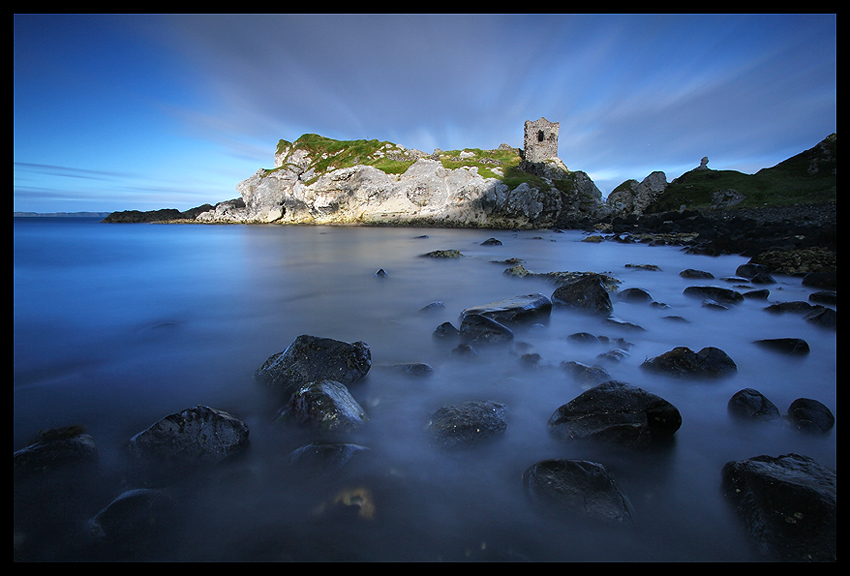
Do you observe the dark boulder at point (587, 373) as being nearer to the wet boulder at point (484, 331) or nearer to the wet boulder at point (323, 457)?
the wet boulder at point (484, 331)

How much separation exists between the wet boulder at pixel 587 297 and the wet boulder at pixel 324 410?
453 centimetres

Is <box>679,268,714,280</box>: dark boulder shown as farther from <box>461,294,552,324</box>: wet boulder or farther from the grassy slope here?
the grassy slope

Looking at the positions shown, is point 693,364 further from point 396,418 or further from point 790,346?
point 396,418

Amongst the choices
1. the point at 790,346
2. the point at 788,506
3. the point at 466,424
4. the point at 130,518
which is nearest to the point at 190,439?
the point at 130,518

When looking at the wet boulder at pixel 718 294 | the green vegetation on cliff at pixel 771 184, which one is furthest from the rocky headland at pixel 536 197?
the wet boulder at pixel 718 294

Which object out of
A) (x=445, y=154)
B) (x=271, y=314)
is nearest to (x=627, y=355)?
(x=271, y=314)

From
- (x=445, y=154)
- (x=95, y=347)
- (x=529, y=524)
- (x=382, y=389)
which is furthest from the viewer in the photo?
(x=445, y=154)

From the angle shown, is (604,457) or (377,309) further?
(377,309)

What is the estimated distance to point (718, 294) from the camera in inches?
270

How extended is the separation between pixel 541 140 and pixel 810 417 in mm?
59996

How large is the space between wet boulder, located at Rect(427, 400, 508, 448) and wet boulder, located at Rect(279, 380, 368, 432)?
0.64 metres

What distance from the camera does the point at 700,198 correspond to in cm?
4147

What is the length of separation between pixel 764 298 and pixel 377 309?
7.48m
